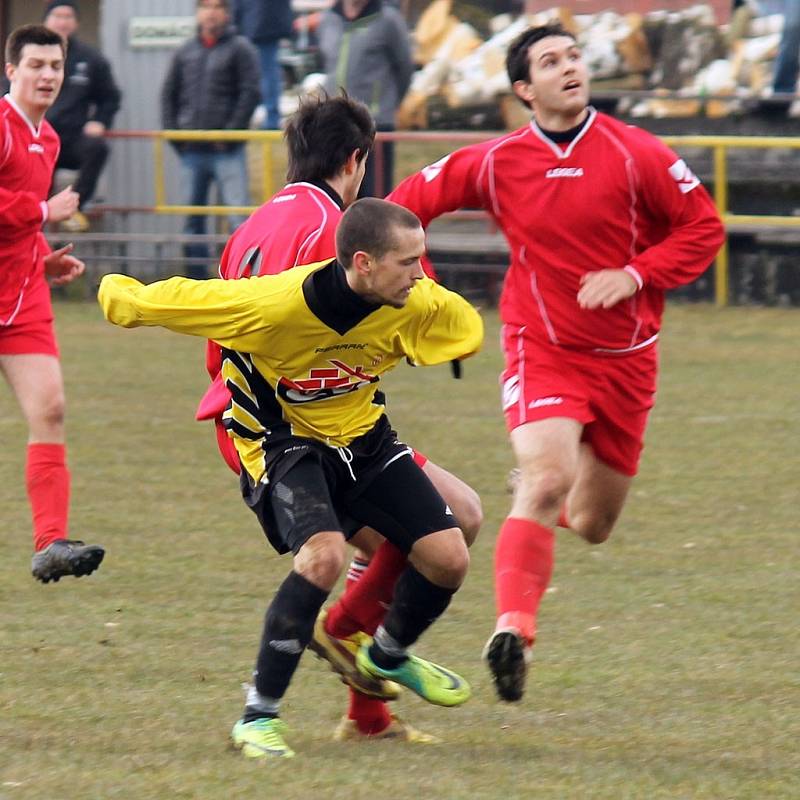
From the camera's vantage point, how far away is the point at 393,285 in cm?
471

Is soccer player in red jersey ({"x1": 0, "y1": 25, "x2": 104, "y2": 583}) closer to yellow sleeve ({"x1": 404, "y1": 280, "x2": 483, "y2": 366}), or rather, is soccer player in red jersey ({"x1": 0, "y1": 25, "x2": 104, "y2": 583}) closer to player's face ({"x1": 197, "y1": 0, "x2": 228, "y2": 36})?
yellow sleeve ({"x1": 404, "y1": 280, "x2": 483, "y2": 366})

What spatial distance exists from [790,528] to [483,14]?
12.1m

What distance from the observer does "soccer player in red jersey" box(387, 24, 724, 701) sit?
5.81 m

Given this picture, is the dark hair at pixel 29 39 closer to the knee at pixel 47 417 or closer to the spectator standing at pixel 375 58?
the knee at pixel 47 417

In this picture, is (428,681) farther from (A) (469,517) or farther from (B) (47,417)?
(B) (47,417)

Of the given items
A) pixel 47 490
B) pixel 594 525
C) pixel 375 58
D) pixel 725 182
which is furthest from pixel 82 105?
pixel 594 525

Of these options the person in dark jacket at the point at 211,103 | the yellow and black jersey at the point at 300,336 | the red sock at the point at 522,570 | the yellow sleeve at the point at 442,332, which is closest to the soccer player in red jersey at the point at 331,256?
the red sock at the point at 522,570

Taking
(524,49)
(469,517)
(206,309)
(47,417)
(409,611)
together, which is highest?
(524,49)

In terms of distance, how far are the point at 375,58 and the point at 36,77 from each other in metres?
7.68

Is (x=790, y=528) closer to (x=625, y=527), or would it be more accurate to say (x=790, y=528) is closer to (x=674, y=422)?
(x=625, y=527)

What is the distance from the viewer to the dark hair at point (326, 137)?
5305mm

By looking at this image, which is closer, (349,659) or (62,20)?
(349,659)

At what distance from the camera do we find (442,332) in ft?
16.5

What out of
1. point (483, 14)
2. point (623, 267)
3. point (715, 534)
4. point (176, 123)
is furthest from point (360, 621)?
point (483, 14)
